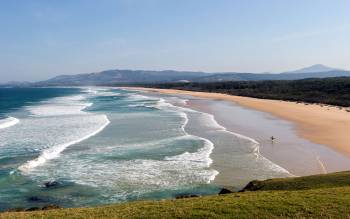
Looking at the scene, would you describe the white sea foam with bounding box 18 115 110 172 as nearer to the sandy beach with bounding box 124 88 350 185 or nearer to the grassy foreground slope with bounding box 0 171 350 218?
the sandy beach with bounding box 124 88 350 185

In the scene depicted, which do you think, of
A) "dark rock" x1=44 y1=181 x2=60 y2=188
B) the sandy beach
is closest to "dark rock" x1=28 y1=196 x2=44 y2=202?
"dark rock" x1=44 y1=181 x2=60 y2=188

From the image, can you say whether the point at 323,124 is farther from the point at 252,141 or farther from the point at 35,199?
the point at 35,199

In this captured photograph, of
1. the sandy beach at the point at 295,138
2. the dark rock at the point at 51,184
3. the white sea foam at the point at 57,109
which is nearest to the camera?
the dark rock at the point at 51,184

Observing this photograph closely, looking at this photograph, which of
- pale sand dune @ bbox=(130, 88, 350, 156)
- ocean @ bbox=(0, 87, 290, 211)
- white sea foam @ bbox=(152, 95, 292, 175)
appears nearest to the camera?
ocean @ bbox=(0, 87, 290, 211)

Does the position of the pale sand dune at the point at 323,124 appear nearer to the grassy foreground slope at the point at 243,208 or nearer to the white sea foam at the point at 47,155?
the grassy foreground slope at the point at 243,208

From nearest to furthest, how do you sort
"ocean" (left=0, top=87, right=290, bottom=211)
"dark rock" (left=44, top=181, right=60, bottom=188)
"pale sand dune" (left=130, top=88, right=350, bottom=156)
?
"ocean" (left=0, top=87, right=290, bottom=211), "dark rock" (left=44, top=181, right=60, bottom=188), "pale sand dune" (left=130, top=88, right=350, bottom=156)

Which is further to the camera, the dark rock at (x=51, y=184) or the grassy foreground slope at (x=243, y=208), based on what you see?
the dark rock at (x=51, y=184)

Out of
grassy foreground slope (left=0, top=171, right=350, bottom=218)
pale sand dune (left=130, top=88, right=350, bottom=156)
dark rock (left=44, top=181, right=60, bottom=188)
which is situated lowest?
dark rock (left=44, top=181, right=60, bottom=188)

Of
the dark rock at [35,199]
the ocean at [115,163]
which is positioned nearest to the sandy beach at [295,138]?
the ocean at [115,163]

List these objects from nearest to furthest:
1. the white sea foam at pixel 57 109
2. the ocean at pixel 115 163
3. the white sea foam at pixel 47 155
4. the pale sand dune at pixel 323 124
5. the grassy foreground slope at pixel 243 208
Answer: the grassy foreground slope at pixel 243 208, the ocean at pixel 115 163, the white sea foam at pixel 47 155, the pale sand dune at pixel 323 124, the white sea foam at pixel 57 109

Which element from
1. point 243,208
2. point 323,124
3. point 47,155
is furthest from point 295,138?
point 243,208

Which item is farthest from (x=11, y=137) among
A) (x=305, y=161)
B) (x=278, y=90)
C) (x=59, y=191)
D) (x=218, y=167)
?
(x=278, y=90)
